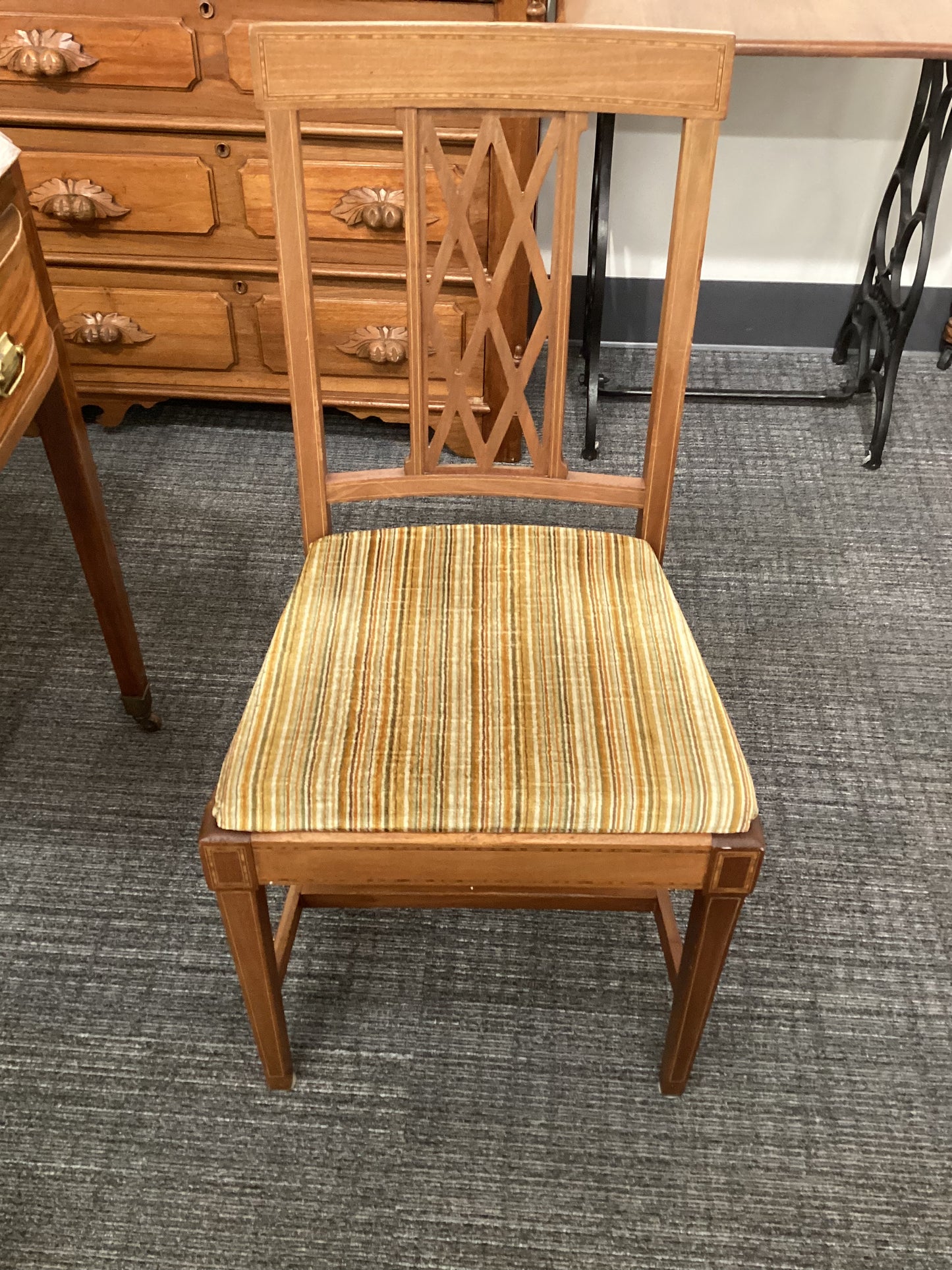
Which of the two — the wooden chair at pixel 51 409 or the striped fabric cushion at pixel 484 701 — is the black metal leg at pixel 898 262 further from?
the wooden chair at pixel 51 409

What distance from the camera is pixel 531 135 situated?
186 cm

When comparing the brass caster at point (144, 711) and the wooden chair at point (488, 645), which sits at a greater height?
the wooden chair at point (488, 645)

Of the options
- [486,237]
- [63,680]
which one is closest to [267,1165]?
[63,680]

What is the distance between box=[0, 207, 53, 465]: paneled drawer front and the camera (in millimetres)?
1168

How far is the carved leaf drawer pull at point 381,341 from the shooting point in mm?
2119

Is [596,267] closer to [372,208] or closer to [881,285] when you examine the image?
[372,208]

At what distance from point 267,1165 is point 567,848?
0.58m

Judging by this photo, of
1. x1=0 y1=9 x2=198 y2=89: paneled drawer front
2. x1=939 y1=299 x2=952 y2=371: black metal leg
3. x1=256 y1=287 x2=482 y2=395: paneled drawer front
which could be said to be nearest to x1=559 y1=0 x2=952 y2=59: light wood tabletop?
x1=256 y1=287 x2=482 y2=395: paneled drawer front

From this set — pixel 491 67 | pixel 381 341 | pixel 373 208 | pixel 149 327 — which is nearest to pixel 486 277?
pixel 491 67

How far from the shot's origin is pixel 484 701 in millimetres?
1056

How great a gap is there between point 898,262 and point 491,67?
5.02 ft

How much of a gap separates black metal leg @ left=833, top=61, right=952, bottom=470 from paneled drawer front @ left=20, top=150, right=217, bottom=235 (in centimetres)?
140

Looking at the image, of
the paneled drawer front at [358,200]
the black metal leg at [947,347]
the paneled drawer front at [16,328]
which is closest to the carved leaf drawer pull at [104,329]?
the paneled drawer front at [358,200]

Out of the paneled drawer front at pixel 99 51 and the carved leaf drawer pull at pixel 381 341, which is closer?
the paneled drawer front at pixel 99 51
